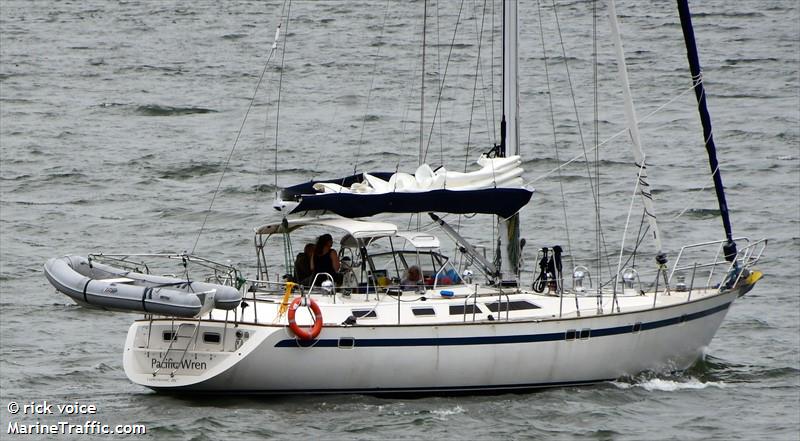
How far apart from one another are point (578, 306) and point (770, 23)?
39.3m

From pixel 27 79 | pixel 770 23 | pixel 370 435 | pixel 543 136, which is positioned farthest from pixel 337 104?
pixel 370 435

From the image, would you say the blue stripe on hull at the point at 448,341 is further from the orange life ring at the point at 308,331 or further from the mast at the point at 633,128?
the mast at the point at 633,128

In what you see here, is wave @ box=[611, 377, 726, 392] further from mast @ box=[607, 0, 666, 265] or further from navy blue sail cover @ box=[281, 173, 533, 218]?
navy blue sail cover @ box=[281, 173, 533, 218]

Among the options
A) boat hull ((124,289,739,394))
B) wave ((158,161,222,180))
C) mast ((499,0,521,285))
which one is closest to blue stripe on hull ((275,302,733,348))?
Answer: boat hull ((124,289,739,394))

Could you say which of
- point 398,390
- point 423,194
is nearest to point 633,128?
point 423,194

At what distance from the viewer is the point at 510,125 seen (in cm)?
2695

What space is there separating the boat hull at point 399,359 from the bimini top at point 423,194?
8.12 feet

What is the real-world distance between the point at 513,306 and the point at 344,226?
122 inches

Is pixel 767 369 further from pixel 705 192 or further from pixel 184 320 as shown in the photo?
pixel 705 192

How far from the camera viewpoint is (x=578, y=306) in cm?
2527

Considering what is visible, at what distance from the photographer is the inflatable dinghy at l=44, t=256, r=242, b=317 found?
75.0 feet

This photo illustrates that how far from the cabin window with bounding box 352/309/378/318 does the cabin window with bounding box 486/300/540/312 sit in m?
1.88

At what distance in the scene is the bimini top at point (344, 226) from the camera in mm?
25266

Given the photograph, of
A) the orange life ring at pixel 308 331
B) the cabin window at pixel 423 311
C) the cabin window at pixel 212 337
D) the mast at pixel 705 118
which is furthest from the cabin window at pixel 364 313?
the mast at pixel 705 118
